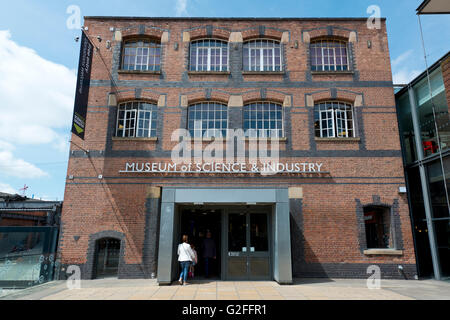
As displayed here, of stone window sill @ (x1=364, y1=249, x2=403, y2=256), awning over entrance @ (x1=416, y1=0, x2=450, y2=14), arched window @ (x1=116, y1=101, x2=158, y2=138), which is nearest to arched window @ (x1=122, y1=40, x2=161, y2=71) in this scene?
arched window @ (x1=116, y1=101, x2=158, y2=138)

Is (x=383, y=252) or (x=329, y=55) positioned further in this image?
(x=329, y=55)

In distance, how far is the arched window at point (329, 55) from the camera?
1318 cm

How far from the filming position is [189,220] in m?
11.7

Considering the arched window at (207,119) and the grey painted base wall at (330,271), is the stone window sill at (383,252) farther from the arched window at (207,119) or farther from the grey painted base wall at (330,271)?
the arched window at (207,119)

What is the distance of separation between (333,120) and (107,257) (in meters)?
10.9

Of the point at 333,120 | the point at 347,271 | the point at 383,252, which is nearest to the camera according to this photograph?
the point at 347,271

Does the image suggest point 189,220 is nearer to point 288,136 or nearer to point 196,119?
point 196,119

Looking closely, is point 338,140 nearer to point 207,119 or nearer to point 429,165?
point 429,165

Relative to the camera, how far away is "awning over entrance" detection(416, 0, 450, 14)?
6176mm

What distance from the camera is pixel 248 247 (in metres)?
10.7

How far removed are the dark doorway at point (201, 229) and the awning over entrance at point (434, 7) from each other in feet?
28.6

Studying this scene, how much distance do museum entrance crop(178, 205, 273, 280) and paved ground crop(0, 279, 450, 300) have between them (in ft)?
2.05

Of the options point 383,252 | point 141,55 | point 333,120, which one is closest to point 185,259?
point 383,252

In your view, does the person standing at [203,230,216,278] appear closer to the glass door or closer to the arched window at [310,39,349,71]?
the glass door
